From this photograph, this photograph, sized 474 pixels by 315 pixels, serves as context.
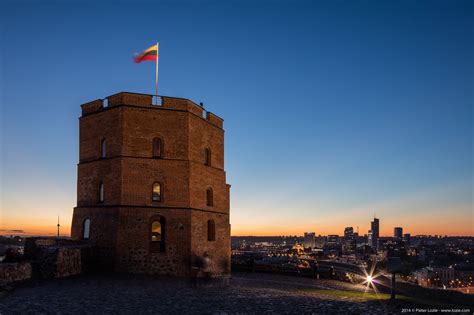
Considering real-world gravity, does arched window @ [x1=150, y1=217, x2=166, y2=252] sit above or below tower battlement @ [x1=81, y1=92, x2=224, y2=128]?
below

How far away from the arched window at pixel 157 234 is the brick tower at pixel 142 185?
0.06 m

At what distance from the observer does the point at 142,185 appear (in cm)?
2259

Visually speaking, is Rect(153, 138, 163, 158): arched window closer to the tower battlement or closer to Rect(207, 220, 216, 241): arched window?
the tower battlement

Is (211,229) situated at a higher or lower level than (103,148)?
lower

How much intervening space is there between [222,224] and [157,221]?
4945 millimetres

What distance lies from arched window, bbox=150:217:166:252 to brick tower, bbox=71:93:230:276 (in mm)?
Answer: 55

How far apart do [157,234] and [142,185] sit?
10.5 feet

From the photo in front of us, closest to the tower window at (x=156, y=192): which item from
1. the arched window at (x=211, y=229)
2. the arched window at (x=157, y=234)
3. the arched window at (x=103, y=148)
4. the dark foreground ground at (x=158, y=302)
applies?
the arched window at (x=157, y=234)

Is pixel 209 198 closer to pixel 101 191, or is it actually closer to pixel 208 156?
pixel 208 156

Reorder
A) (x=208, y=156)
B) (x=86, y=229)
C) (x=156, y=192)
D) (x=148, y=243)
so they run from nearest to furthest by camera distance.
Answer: (x=148, y=243) → (x=156, y=192) → (x=86, y=229) → (x=208, y=156)

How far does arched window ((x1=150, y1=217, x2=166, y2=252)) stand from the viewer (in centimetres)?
2280

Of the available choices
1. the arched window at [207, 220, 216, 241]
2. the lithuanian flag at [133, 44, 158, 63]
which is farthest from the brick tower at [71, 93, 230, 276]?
the lithuanian flag at [133, 44, 158, 63]

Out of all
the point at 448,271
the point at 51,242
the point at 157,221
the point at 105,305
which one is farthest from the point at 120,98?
the point at 448,271

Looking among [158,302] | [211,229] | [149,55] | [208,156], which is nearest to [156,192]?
[208,156]
